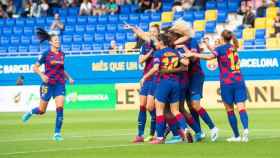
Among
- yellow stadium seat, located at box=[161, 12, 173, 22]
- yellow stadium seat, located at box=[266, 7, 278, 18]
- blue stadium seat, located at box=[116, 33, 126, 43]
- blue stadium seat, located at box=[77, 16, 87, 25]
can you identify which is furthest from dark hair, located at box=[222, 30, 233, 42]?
blue stadium seat, located at box=[77, 16, 87, 25]

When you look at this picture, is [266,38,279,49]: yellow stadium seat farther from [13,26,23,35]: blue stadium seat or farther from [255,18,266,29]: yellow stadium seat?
[13,26,23,35]: blue stadium seat

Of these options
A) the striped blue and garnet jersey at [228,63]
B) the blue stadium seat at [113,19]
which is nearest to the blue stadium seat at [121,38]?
the blue stadium seat at [113,19]

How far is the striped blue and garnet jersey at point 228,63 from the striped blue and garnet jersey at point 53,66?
3813 mm

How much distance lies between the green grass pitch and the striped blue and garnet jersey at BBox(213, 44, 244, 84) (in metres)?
1.21

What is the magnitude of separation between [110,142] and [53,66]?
2671 millimetres

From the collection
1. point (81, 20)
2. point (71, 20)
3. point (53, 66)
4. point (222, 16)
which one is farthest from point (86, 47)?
point (53, 66)

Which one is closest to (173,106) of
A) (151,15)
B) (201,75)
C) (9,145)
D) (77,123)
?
(201,75)

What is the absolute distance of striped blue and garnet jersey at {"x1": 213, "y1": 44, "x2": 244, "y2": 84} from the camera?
17312 mm

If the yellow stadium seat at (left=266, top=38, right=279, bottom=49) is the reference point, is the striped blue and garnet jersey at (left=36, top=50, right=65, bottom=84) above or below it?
above

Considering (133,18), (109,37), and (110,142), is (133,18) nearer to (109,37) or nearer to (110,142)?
(109,37)

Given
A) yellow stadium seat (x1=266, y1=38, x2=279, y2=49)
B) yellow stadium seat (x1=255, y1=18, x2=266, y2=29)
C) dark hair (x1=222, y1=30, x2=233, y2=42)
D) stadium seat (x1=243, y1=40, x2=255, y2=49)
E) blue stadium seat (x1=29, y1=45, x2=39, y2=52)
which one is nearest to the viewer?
dark hair (x1=222, y1=30, x2=233, y2=42)

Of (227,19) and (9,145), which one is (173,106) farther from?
(227,19)

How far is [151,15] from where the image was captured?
1516 inches

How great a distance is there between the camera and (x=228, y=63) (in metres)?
17.4
